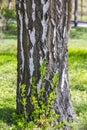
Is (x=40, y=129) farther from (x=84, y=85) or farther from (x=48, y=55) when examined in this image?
(x=84, y=85)

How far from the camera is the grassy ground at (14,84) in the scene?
462cm

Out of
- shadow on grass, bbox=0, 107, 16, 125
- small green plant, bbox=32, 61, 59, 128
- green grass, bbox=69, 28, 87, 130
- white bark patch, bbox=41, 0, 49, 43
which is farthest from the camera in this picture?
green grass, bbox=69, 28, 87, 130

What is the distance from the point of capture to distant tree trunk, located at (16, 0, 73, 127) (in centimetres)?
403

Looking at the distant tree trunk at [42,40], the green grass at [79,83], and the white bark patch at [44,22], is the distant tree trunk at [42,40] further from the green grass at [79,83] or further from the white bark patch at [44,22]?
the green grass at [79,83]

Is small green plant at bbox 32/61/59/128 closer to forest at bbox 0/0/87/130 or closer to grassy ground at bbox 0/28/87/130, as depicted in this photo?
forest at bbox 0/0/87/130

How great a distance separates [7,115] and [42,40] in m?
1.08

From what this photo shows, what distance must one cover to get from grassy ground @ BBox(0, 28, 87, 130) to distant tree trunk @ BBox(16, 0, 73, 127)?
378 millimetres

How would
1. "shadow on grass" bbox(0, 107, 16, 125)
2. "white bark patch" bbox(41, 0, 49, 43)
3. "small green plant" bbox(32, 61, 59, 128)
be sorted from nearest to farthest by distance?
"small green plant" bbox(32, 61, 59, 128), "white bark patch" bbox(41, 0, 49, 43), "shadow on grass" bbox(0, 107, 16, 125)

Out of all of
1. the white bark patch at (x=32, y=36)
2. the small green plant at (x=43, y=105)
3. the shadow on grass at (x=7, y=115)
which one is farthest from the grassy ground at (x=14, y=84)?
the white bark patch at (x=32, y=36)

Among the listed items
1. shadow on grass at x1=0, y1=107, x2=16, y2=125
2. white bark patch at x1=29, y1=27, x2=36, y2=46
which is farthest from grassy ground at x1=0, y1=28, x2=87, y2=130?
white bark patch at x1=29, y1=27, x2=36, y2=46

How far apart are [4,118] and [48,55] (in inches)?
37.9

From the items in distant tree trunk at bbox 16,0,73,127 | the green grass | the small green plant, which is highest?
distant tree trunk at bbox 16,0,73,127

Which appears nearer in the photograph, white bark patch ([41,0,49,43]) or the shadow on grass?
white bark patch ([41,0,49,43])

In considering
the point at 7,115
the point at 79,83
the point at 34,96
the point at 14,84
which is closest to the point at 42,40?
the point at 34,96
